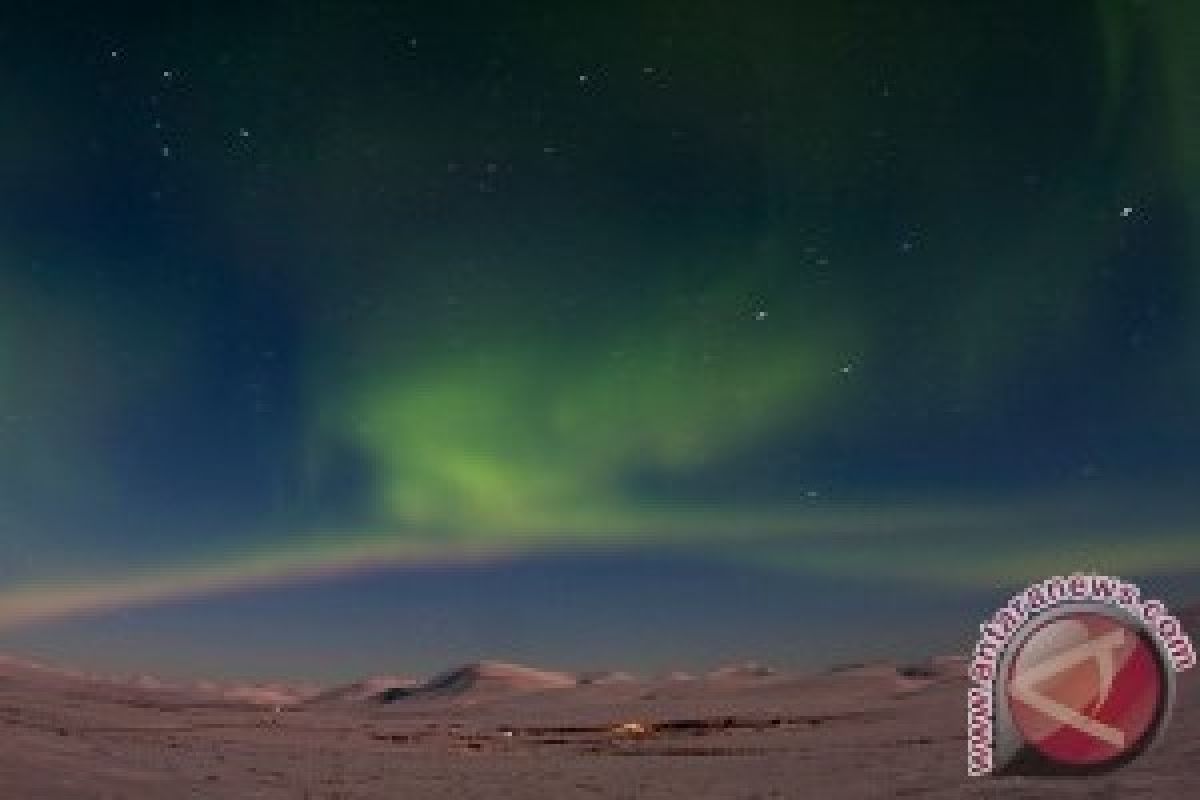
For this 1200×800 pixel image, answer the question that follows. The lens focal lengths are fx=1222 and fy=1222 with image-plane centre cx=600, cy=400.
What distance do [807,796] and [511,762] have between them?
12.1 metres

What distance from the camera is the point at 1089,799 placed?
16578 millimetres

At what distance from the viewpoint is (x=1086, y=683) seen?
578 inches

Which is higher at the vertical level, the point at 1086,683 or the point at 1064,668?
the point at 1064,668

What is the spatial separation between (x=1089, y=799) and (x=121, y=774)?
49.6 feet

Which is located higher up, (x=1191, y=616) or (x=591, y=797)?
(x=1191, y=616)

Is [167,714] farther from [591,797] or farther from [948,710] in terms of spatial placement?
[591,797]

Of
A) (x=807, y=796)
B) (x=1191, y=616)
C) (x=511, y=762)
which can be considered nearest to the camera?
(x=807, y=796)

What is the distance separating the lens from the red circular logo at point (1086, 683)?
14516 mm

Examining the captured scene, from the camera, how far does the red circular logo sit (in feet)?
47.6

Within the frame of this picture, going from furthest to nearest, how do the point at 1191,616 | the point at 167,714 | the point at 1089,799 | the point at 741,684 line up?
the point at 741,684, the point at 1191,616, the point at 167,714, the point at 1089,799

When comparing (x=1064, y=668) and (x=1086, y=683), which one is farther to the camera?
(x=1086, y=683)

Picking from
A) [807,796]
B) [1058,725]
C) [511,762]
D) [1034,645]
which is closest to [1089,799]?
[1058,725]

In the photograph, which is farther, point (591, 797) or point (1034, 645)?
point (591, 797)

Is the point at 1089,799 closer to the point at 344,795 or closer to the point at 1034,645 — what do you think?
the point at 1034,645
